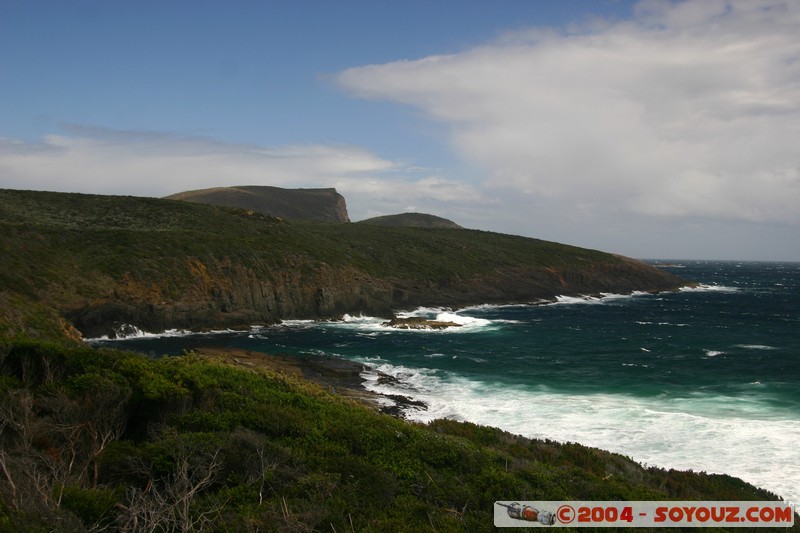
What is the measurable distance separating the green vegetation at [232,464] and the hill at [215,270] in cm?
1073

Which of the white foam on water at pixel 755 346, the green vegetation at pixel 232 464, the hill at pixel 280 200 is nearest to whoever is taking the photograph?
the green vegetation at pixel 232 464

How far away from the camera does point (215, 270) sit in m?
58.9

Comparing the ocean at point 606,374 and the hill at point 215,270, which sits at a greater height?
the hill at point 215,270

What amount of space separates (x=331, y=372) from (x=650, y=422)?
18.9 m

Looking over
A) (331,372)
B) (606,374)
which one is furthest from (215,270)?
(606,374)

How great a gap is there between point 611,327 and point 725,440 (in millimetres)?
39090

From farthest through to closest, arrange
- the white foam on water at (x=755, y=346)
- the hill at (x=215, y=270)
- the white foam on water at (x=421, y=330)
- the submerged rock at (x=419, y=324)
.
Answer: the submerged rock at (x=419, y=324)
the white foam on water at (x=421, y=330)
the hill at (x=215, y=270)
the white foam on water at (x=755, y=346)

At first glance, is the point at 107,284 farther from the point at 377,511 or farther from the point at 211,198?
the point at 211,198

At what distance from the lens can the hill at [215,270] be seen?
153ft

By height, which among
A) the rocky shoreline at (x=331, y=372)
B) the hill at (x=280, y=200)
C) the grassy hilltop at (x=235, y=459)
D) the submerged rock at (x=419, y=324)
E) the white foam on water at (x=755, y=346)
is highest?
the hill at (x=280, y=200)

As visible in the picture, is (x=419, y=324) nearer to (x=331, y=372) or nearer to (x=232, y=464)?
(x=331, y=372)

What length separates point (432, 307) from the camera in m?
75.6

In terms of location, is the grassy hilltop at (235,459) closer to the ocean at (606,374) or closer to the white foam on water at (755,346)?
the ocean at (606,374)

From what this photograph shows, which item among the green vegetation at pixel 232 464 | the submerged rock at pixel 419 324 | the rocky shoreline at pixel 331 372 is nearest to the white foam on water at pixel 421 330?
the submerged rock at pixel 419 324
